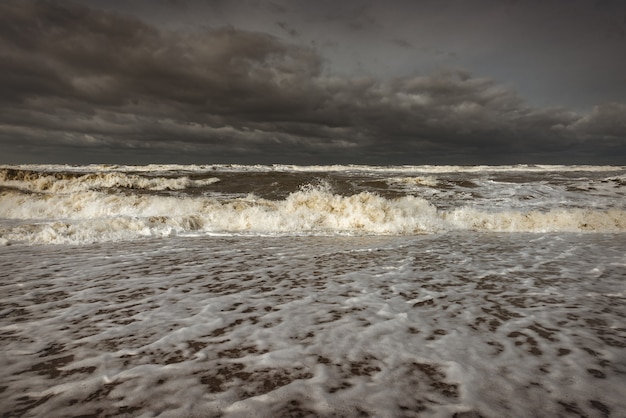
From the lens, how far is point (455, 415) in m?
2.48

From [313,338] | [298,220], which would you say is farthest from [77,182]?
[313,338]

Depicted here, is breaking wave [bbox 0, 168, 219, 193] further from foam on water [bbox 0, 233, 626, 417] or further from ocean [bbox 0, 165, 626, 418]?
foam on water [bbox 0, 233, 626, 417]

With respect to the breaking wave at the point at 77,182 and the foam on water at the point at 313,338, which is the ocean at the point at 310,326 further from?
the breaking wave at the point at 77,182

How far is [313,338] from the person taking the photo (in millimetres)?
3703

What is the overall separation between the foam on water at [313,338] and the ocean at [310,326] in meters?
0.02

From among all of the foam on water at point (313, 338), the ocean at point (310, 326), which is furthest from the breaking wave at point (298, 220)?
the foam on water at point (313, 338)

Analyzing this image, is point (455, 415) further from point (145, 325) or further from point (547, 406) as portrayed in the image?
point (145, 325)

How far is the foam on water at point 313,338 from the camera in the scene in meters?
2.64

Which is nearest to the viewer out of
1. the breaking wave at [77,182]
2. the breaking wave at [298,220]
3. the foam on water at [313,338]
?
the foam on water at [313,338]

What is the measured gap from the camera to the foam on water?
2.64m

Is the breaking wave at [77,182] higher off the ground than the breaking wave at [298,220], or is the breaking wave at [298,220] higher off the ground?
the breaking wave at [77,182]

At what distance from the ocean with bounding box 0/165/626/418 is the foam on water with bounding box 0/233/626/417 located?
0.7 inches

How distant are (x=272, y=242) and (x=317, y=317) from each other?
18.9ft

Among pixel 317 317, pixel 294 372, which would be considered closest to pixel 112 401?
pixel 294 372
